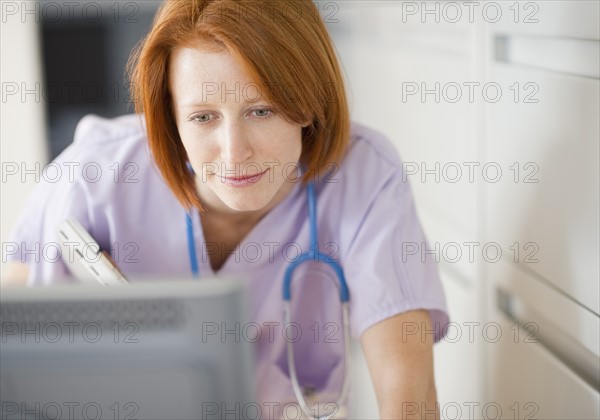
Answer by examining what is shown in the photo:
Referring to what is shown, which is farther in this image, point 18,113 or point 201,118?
point 18,113

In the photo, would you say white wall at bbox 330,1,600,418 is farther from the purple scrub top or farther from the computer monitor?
the computer monitor

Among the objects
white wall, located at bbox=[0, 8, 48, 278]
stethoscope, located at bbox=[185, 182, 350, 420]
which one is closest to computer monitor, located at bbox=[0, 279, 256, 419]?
stethoscope, located at bbox=[185, 182, 350, 420]

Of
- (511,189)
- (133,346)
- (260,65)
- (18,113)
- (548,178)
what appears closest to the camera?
(133,346)

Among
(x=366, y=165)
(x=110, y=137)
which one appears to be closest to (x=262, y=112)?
(x=366, y=165)

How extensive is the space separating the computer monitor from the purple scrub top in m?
0.46

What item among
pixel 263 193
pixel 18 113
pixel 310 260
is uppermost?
pixel 18 113

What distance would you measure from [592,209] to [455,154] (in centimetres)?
45

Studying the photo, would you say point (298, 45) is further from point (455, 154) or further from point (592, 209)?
point (455, 154)

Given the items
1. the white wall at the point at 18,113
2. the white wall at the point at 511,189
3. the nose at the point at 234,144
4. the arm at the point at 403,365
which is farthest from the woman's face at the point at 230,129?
the white wall at the point at 18,113

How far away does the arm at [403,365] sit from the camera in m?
0.94

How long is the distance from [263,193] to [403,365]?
26 centimetres

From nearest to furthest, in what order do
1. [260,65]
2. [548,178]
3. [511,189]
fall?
[260,65]
[548,178]
[511,189]

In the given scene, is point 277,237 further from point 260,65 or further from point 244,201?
point 260,65

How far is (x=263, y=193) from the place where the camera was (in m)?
0.95
